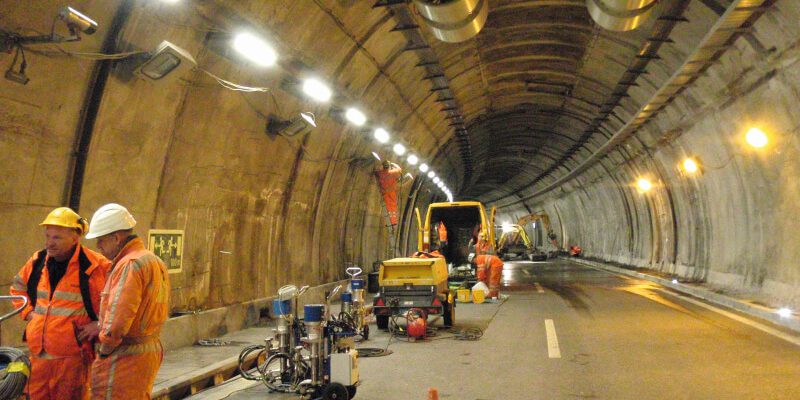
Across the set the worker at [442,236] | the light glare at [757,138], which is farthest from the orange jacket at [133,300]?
the worker at [442,236]

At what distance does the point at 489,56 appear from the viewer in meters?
16.6

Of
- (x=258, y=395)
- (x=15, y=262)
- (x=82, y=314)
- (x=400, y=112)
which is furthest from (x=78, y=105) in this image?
(x=400, y=112)

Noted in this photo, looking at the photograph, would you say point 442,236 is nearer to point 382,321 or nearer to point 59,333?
point 382,321

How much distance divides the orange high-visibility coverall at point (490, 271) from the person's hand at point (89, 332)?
1292 centimetres

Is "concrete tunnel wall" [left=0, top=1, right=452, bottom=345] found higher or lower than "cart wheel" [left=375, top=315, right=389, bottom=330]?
higher

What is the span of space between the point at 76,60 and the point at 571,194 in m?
34.1

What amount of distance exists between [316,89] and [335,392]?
20.6 feet

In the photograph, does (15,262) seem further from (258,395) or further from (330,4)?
(330,4)

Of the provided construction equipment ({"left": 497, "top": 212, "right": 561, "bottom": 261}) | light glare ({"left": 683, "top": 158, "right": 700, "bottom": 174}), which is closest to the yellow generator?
light glare ({"left": 683, "top": 158, "right": 700, "bottom": 174})

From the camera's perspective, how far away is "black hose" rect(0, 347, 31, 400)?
3.85 m

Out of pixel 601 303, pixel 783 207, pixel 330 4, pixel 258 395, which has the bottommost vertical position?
pixel 258 395

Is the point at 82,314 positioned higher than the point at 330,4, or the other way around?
the point at 330,4

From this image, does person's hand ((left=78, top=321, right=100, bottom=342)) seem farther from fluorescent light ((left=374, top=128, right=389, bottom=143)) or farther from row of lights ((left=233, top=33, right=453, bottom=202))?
fluorescent light ((left=374, top=128, right=389, bottom=143))

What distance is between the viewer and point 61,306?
4.55 m
